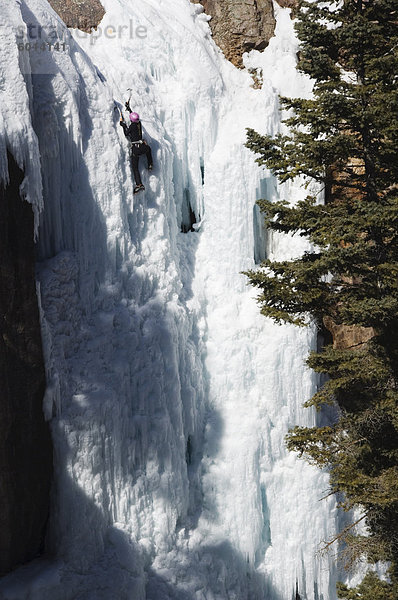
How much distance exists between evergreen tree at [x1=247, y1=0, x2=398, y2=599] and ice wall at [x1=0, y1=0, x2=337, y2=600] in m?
3.83

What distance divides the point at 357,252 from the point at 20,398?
5444 millimetres

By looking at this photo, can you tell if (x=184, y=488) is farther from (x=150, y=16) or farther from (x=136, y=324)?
(x=150, y=16)

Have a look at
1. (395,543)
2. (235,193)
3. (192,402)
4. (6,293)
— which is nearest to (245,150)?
(235,193)

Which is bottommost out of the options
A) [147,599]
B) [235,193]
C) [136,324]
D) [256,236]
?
[147,599]

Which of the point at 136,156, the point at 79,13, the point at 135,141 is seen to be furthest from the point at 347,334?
the point at 79,13

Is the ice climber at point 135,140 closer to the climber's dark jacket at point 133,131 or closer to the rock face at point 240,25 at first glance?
the climber's dark jacket at point 133,131

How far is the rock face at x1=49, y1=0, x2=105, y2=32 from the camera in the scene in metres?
13.0

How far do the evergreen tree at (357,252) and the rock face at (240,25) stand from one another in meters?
6.96

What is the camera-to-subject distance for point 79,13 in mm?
13094

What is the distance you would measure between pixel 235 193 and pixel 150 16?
466 centimetres

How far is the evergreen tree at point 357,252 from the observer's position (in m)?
6.68

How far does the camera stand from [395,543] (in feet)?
23.3

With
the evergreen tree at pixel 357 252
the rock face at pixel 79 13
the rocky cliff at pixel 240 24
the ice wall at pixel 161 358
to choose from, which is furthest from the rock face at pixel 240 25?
the evergreen tree at pixel 357 252

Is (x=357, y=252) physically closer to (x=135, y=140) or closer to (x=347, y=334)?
(x=347, y=334)
